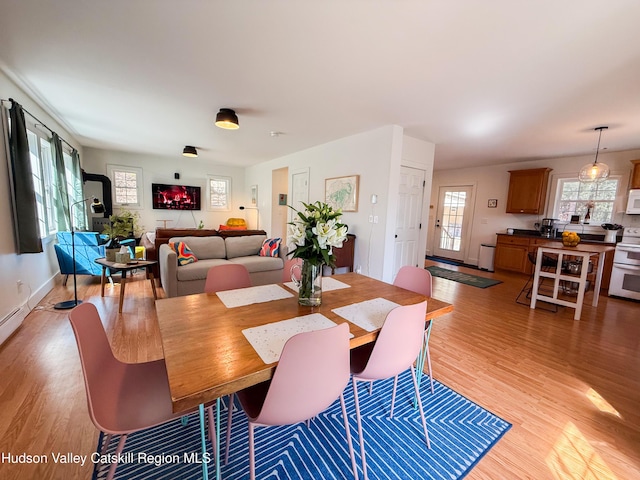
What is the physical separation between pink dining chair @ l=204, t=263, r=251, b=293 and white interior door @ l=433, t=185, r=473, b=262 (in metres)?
6.42

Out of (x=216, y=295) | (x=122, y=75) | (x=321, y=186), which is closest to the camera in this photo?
(x=216, y=295)

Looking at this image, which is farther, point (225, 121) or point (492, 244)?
point (492, 244)

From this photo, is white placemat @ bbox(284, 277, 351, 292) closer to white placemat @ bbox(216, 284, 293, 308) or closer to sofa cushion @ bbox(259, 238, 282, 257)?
white placemat @ bbox(216, 284, 293, 308)

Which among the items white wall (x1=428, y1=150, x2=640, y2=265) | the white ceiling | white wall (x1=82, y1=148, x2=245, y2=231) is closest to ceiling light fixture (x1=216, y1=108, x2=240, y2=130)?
the white ceiling

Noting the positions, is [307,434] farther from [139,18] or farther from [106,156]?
[106,156]

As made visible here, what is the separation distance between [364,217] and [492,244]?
13.0ft

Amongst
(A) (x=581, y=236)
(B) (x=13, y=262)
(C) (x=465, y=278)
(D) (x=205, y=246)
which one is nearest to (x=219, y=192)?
(D) (x=205, y=246)

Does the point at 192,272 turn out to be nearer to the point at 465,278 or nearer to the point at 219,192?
the point at 465,278

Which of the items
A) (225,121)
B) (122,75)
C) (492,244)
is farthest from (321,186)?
(492,244)

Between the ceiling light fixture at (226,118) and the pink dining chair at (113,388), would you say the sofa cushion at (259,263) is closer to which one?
the ceiling light fixture at (226,118)

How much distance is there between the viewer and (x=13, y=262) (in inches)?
105

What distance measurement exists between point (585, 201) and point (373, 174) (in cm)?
448

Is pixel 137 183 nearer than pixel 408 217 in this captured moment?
No

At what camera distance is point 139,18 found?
173 cm
